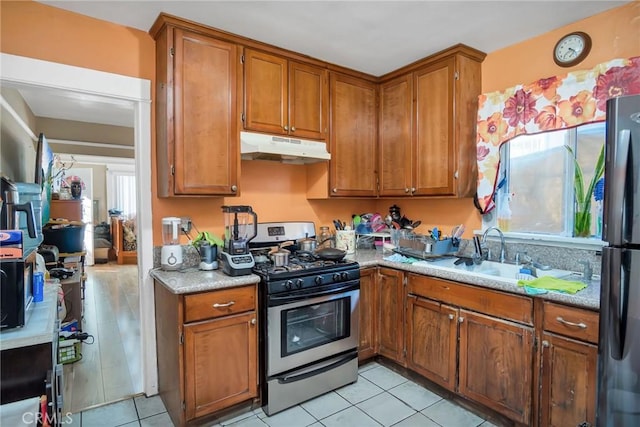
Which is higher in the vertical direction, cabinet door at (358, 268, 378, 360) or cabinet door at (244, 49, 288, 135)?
cabinet door at (244, 49, 288, 135)

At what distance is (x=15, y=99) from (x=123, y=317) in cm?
253

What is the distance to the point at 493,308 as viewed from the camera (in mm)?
2061

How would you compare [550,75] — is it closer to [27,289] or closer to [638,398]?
[638,398]

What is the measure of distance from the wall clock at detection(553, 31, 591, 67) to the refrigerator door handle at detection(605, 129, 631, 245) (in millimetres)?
1236

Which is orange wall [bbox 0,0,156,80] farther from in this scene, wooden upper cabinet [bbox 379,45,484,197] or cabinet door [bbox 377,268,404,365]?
cabinet door [bbox 377,268,404,365]

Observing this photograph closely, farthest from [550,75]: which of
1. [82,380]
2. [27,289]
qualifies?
[82,380]

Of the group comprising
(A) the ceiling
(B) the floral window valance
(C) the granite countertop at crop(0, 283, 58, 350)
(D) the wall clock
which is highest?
(A) the ceiling

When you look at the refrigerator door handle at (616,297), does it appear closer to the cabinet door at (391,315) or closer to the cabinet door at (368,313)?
the cabinet door at (391,315)

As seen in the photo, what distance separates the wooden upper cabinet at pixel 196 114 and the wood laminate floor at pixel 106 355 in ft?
4.81

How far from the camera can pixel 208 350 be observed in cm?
204

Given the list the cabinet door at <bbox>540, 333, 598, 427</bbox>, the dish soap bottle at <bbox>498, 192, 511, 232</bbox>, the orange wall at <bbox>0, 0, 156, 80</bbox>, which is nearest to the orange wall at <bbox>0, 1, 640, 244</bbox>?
the orange wall at <bbox>0, 0, 156, 80</bbox>

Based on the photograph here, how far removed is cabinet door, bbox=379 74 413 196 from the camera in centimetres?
302

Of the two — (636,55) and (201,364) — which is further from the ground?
(636,55)

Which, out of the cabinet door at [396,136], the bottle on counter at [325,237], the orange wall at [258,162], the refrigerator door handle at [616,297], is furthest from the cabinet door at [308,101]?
the refrigerator door handle at [616,297]
